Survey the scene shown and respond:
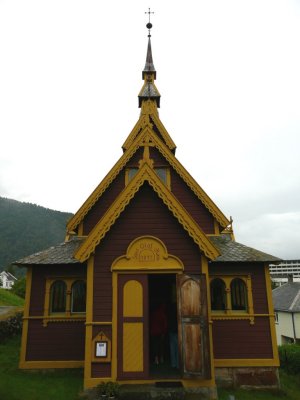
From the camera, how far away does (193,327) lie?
33.4 feet

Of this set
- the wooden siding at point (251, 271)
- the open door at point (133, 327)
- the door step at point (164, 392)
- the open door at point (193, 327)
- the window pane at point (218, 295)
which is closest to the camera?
the door step at point (164, 392)

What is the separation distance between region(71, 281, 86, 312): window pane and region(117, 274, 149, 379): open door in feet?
11.2

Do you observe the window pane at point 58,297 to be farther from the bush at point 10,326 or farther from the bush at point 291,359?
the bush at point 291,359

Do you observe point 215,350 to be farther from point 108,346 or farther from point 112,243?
point 112,243

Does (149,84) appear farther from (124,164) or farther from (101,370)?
(101,370)

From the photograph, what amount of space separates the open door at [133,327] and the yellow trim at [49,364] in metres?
3.26

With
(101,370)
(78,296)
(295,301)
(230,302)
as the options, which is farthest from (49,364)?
(295,301)

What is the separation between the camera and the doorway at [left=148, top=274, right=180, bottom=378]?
37.1ft

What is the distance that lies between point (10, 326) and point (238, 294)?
1232 centimetres

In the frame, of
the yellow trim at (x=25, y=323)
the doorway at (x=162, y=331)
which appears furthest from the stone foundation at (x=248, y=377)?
the yellow trim at (x=25, y=323)

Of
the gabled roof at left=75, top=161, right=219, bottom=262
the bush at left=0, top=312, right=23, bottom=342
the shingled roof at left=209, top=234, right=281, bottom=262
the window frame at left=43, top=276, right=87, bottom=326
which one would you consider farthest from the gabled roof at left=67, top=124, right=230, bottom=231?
the bush at left=0, top=312, right=23, bottom=342

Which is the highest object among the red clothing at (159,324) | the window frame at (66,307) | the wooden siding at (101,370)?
the window frame at (66,307)

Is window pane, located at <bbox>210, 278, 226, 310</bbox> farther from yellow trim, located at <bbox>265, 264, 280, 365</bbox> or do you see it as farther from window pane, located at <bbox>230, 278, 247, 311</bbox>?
yellow trim, located at <bbox>265, 264, 280, 365</bbox>

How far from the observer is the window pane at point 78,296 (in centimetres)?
1331
